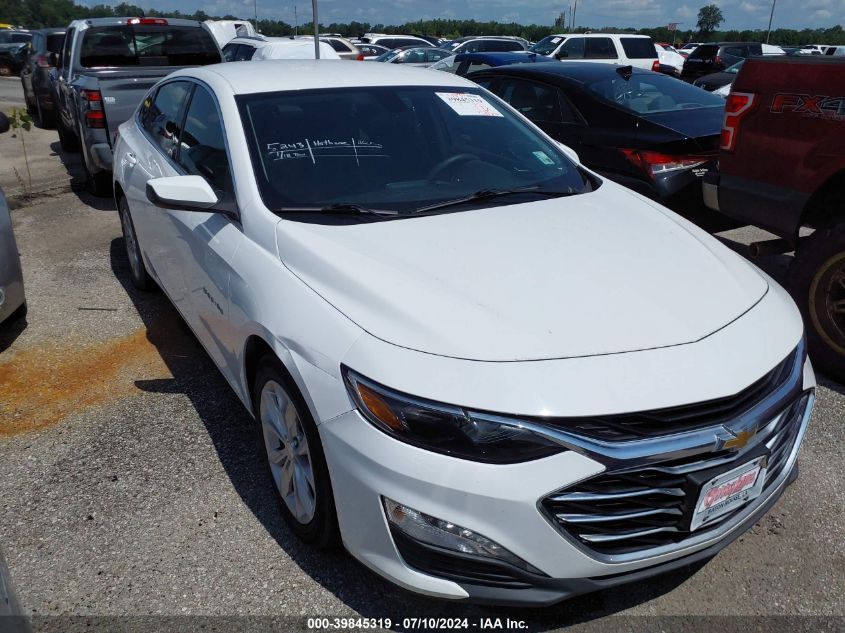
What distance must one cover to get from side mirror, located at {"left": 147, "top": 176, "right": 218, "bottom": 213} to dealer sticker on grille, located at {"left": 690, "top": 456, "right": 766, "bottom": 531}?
7.06 ft

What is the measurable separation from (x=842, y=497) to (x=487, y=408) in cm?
195

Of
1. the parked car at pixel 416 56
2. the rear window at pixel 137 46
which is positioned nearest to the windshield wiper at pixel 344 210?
the rear window at pixel 137 46

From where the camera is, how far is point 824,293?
12.8 feet

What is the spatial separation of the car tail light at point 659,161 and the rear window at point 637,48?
14.9 m

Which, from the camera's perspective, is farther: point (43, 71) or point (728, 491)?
point (43, 71)

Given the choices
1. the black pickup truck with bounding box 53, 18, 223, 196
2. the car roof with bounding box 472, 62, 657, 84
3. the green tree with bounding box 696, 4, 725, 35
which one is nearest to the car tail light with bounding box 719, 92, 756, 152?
the car roof with bounding box 472, 62, 657, 84

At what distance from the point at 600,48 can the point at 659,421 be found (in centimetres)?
1888

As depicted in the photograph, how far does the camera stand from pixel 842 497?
2984mm

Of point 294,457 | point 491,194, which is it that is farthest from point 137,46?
point 294,457

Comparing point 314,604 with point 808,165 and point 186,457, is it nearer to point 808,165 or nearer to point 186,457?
point 186,457

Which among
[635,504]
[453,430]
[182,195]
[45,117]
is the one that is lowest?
[45,117]

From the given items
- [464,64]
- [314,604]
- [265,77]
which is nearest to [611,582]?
[314,604]

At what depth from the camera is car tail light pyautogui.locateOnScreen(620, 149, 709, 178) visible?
205 inches

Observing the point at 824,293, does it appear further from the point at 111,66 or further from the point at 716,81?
the point at 716,81
